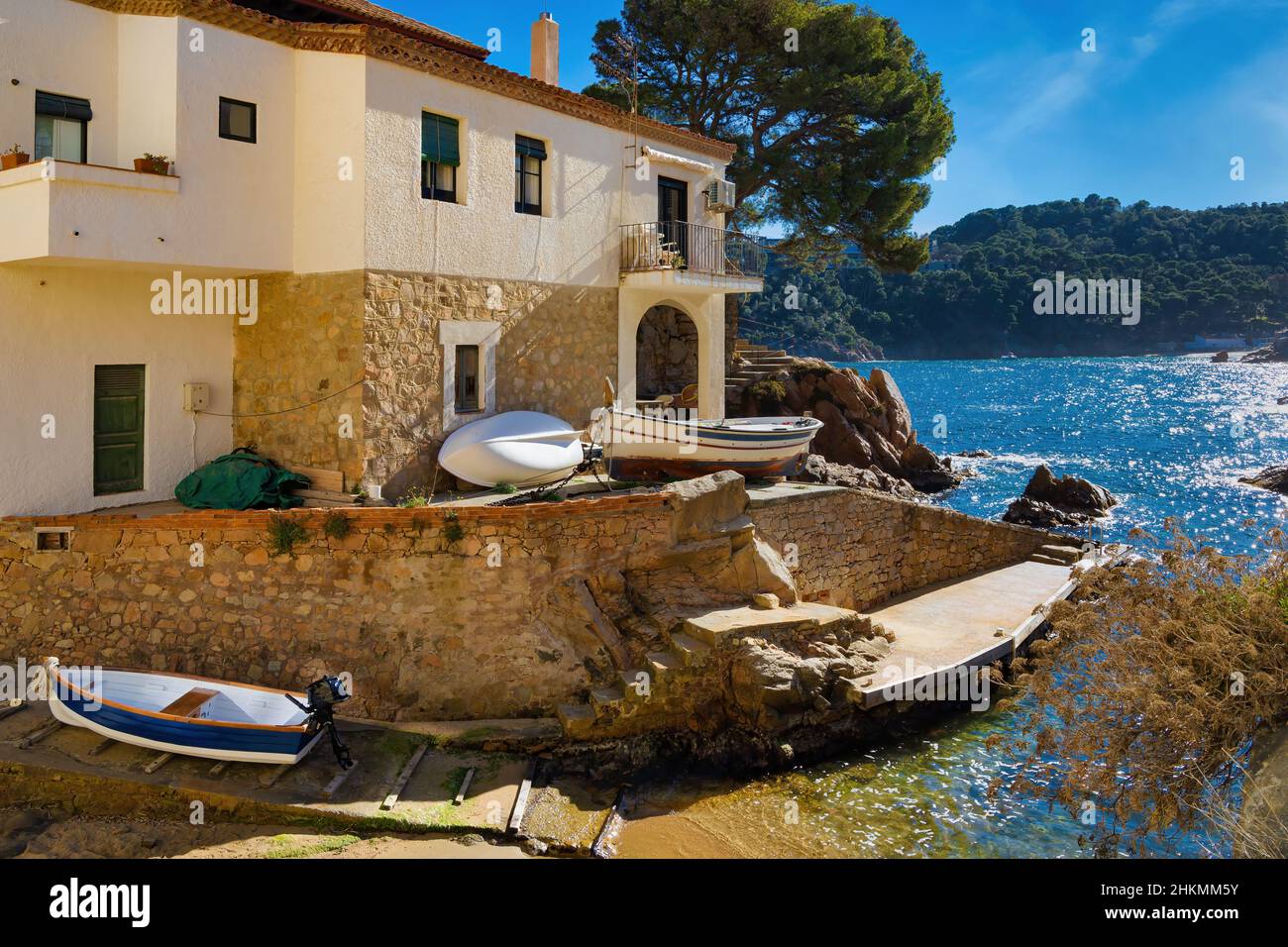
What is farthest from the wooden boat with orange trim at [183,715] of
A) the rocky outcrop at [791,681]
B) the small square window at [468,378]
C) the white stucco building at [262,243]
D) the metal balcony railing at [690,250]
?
the metal balcony railing at [690,250]

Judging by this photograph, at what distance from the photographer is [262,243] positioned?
1566cm

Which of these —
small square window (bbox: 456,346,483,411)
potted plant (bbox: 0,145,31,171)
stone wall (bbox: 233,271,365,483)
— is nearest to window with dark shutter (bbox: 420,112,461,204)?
→ stone wall (bbox: 233,271,365,483)

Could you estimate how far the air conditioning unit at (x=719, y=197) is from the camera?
22875 millimetres

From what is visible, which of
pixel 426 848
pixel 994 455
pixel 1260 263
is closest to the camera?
pixel 426 848

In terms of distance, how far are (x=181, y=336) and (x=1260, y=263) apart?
132053 mm

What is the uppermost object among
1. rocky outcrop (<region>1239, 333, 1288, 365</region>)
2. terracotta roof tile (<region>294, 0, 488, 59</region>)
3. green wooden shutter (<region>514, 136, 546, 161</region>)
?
rocky outcrop (<region>1239, 333, 1288, 365</region>)

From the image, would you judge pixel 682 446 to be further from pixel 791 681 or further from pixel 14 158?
pixel 14 158

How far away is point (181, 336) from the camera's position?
16.2 metres

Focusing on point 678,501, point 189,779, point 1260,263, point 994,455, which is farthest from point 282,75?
point 1260,263

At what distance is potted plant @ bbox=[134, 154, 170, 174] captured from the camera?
46.1 feet

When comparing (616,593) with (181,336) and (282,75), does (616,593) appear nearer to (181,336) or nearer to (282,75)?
(181,336)

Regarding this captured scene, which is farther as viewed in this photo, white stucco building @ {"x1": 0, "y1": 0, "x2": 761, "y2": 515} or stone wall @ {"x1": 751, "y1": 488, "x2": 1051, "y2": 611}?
stone wall @ {"x1": 751, "y1": 488, "x2": 1051, "y2": 611}

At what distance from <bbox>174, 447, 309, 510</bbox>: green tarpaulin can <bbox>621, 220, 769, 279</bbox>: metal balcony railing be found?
8338 millimetres

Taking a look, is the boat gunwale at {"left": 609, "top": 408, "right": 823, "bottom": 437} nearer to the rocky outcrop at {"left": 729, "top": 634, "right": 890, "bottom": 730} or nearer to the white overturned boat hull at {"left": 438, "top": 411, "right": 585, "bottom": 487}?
the white overturned boat hull at {"left": 438, "top": 411, "right": 585, "bottom": 487}
